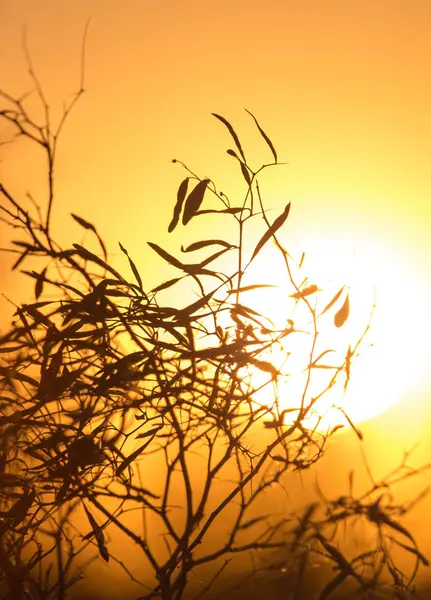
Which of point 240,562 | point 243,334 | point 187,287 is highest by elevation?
point 187,287

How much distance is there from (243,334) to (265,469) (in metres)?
0.27

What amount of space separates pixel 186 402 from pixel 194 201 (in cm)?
33

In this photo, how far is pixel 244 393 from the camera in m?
1.22

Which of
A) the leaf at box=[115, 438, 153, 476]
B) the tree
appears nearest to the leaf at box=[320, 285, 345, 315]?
the tree

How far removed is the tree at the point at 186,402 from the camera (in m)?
1.18

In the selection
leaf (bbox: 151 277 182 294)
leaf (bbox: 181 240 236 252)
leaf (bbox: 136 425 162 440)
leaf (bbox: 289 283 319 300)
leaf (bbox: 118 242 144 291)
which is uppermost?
leaf (bbox: 181 240 236 252)

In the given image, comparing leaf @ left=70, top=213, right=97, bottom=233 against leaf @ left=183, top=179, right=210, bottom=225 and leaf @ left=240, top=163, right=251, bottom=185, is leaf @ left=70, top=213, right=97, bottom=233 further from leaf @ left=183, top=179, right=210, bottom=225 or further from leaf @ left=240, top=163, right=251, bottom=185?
leaf @ left=240, top=163, right=251, bottom=185

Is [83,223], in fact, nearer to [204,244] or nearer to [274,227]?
[204,244]

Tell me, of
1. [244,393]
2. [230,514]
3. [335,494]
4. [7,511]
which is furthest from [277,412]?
[7,511]

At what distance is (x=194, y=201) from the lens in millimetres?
1287

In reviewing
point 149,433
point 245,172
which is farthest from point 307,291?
point 149,433

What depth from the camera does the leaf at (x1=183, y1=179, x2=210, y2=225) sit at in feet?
4.21

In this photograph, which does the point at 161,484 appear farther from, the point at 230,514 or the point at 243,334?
the point at 243,334

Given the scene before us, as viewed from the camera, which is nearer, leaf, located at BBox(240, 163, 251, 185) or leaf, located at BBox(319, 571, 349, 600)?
leaf, located at BBox(319, 571, 349, 600)
